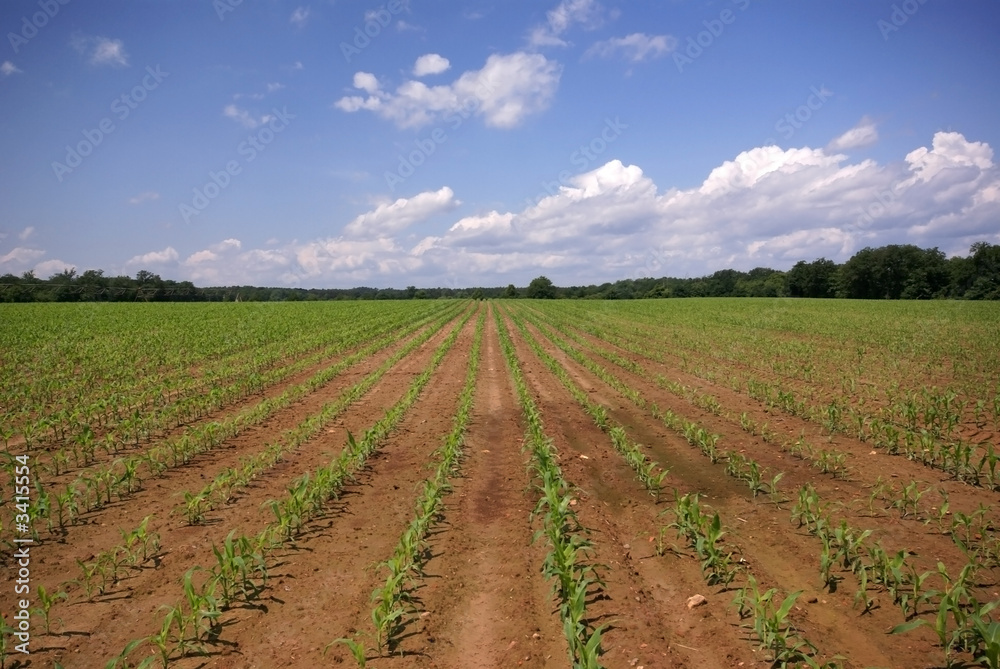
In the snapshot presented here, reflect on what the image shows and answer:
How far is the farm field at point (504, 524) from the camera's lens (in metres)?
3.65

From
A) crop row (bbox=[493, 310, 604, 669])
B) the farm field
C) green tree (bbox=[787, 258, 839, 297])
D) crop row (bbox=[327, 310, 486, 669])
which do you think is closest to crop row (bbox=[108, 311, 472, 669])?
the farm field

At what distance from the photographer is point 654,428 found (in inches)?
373

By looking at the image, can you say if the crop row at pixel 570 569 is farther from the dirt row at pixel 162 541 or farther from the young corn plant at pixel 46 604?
the young corn plant at pixel 46 604

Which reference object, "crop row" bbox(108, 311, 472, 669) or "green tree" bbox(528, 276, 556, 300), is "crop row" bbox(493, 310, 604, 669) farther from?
"green tree" bbox(528, 276, 556, 300)

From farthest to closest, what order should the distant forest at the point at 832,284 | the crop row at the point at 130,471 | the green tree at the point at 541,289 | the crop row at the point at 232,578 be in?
the green tree at the point at 541,289
the distant forest at the point at 832,284
the crop row at the point at 130,471
the crop row at the point at 232,578

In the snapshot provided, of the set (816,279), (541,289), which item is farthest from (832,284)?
(541,289)

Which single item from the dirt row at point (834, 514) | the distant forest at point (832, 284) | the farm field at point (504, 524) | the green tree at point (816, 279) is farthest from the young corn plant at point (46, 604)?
the green tree at point (816, 279)

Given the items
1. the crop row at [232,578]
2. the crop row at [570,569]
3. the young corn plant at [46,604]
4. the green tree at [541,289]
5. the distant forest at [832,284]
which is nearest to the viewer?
the crop row at [570,569]

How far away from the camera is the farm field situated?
3.65m

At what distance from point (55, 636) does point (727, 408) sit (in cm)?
1090

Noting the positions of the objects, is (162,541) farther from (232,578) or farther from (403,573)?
(403,573)

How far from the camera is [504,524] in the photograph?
18.5ft

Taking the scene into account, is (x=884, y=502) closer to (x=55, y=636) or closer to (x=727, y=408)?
(x=727, y=408)

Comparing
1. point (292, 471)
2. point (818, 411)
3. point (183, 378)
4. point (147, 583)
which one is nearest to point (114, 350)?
point (183, 378)
